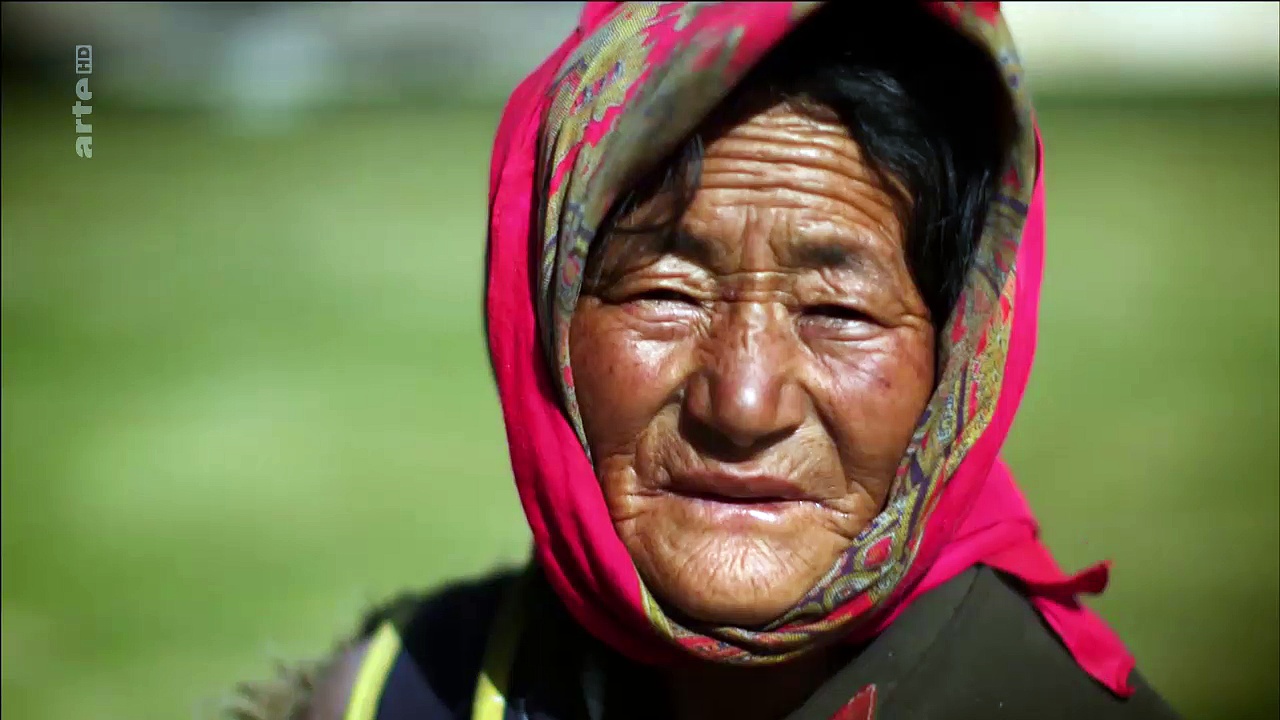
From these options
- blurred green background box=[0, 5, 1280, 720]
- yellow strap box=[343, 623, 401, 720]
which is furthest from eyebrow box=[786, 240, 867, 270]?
blurred green background box=[0, 5, 1280, 720]

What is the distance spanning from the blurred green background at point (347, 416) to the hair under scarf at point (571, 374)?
3.71 ft

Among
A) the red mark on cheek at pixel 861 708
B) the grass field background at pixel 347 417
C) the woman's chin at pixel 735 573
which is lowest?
the grass field background at pixel 347 417

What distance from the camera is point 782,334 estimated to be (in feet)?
6.22

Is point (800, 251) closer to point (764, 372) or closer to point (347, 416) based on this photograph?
point (764, 372)

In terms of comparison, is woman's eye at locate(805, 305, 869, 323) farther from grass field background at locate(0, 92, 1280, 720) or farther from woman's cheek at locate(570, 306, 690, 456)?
grass field background at locate(0, 92, 1280, 720)

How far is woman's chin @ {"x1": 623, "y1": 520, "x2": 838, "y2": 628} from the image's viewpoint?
1850 millimetres

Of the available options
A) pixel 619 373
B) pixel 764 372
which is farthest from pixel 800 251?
pixel 619 373

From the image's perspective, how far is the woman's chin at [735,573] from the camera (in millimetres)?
1850

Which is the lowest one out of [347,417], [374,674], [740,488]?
[347,417]

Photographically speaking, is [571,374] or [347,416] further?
[347,416]

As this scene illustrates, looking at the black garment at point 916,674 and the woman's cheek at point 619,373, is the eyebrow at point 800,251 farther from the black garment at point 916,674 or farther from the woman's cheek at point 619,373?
the black garment at point 916,674

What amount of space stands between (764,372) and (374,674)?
2.87 feet

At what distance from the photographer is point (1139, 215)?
504 inches

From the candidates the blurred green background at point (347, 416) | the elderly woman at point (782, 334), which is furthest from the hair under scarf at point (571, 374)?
the blurred green background at point (347, 416)
